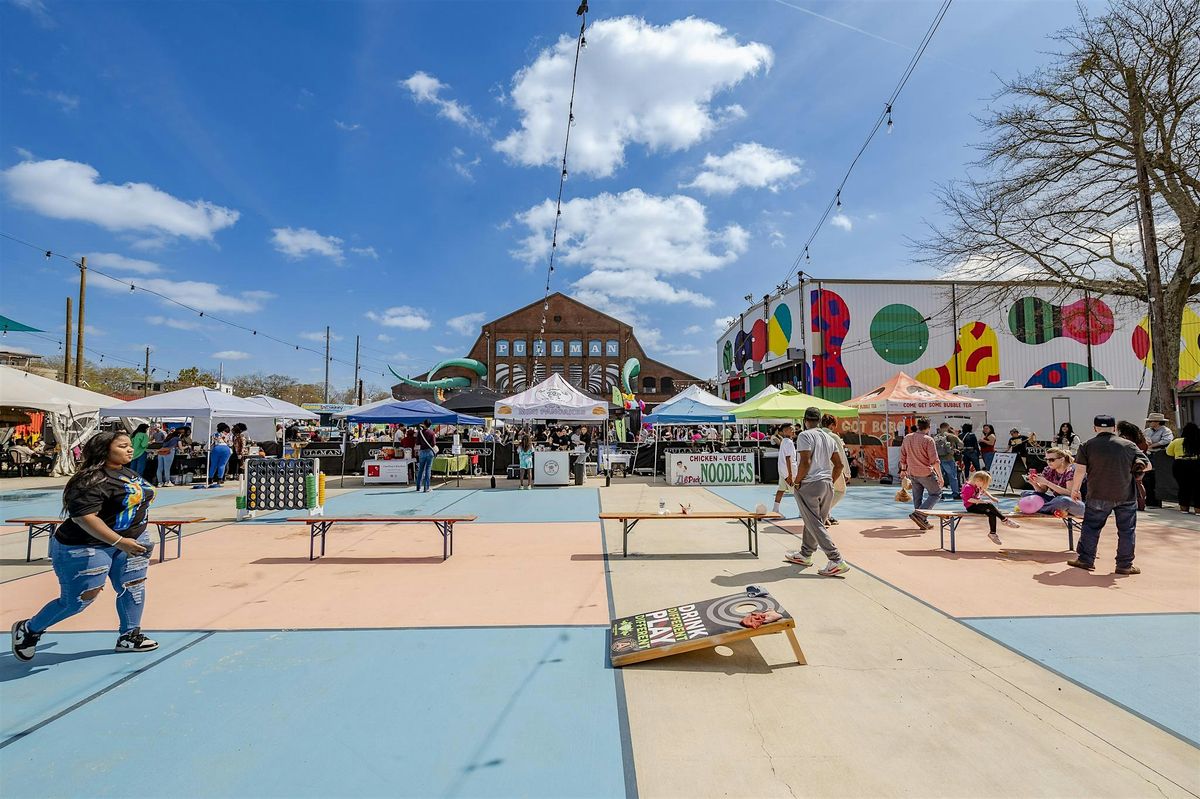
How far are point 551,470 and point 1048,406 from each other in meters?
17.5

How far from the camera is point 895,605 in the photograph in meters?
4.88

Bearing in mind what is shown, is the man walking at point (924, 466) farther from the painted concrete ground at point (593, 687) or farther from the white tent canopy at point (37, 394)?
the white tent canopy at point (37, 394)

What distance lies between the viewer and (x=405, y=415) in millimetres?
14922

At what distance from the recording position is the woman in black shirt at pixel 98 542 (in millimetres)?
3512

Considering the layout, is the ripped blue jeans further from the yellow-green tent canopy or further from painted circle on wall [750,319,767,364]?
painted circle on wall [750,319,767,364]

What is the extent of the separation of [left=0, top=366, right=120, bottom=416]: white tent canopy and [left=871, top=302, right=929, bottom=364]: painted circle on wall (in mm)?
31369

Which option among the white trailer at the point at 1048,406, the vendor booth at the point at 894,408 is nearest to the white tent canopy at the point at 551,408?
the vendor booth at the point at 894,408

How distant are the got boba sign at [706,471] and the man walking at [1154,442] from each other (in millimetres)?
7988

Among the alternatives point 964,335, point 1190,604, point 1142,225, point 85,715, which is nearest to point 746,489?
point 1190,604

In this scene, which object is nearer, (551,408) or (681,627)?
(681,627)

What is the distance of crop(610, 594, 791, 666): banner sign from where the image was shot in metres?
3.59

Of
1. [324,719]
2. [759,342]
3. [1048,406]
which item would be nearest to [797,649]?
[324,719]

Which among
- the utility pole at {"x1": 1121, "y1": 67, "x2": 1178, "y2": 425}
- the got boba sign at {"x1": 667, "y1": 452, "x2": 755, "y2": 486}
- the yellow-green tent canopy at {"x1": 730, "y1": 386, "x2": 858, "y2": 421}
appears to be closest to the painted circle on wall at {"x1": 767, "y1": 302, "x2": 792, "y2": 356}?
the yellow-green tent canopy at {"x1": 730, "y1": 386, "x2": 858, "y2": 421}

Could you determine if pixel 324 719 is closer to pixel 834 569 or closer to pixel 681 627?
pixel 681 627
